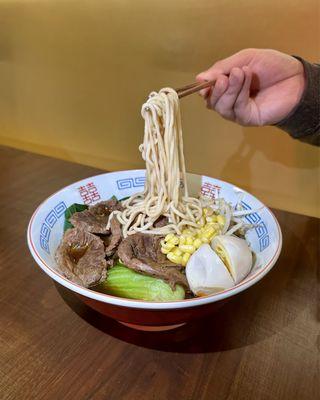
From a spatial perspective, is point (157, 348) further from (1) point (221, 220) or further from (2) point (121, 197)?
(2) point (121, 197)

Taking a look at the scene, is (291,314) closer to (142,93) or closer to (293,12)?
(293,12)

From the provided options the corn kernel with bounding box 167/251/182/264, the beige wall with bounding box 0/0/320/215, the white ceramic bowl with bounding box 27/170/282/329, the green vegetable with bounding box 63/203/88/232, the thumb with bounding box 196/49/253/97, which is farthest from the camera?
the beige wall with bounding box 0/0/320/215

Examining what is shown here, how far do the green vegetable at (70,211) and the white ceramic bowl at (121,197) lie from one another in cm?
1

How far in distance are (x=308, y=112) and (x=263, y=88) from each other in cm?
18

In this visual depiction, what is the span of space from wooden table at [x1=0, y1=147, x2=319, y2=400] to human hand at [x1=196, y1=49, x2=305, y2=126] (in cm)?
52

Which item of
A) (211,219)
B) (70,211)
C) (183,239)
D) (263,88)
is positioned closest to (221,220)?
(211,219)

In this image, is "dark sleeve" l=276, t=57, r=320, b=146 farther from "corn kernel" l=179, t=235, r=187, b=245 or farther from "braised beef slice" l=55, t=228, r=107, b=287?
"braised beef slice" l=55, t=228, r=107, b=287

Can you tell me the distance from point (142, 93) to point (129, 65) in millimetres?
153

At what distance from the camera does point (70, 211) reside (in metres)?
1.08

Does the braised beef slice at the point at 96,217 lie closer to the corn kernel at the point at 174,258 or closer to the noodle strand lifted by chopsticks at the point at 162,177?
the noodle strand lifted by chopsticks at the point at 162,177

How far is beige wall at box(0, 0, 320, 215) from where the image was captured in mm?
1643

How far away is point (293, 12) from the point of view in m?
1.52

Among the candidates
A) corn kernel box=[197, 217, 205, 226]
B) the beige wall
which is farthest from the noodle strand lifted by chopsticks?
the beige wall

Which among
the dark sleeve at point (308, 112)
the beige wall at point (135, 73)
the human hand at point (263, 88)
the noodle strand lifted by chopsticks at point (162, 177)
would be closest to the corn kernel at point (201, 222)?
the noodle strand lifted by chopsticks at point (162, 177)
